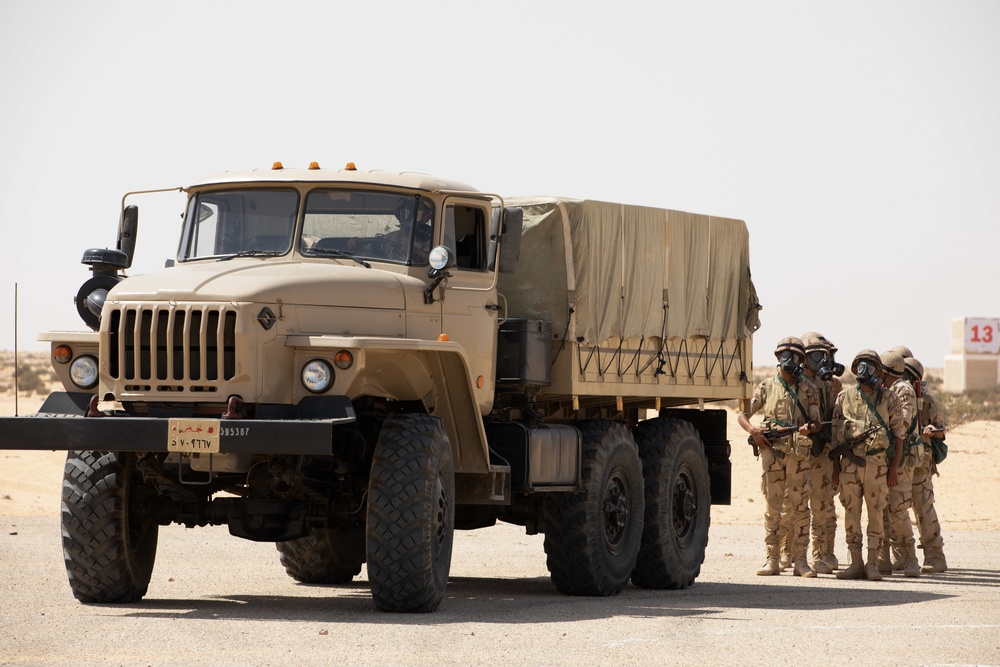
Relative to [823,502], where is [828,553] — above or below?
below

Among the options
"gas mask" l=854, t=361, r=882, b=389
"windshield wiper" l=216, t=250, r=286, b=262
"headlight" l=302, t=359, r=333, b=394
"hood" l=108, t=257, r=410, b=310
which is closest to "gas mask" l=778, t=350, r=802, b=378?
"gas mask" l=854, t=361, r=882, b=389

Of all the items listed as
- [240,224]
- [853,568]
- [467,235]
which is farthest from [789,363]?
[240,224]

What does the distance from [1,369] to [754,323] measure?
57.3m

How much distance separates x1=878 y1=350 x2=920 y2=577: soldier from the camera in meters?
16.2

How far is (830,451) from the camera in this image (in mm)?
15883

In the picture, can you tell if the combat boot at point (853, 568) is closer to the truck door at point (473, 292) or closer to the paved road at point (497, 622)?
the paved road at point (497, 622)

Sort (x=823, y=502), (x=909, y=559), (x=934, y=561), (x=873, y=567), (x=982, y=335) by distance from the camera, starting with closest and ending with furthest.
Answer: (x=873, y=567) < (x=823, y=502) < (x=909, y=559) < (x=934, y=561) < (x=982, y=335)

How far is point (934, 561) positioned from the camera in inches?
663

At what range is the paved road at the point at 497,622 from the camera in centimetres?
905

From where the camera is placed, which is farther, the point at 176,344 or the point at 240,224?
the point at 240,224

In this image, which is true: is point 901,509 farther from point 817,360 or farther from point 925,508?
point 817,360

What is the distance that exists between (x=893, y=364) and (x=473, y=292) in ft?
19.2

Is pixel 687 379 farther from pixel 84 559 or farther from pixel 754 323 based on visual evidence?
pixel 84 559

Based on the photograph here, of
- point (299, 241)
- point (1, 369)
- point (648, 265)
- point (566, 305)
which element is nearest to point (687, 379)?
point (648, 265)
